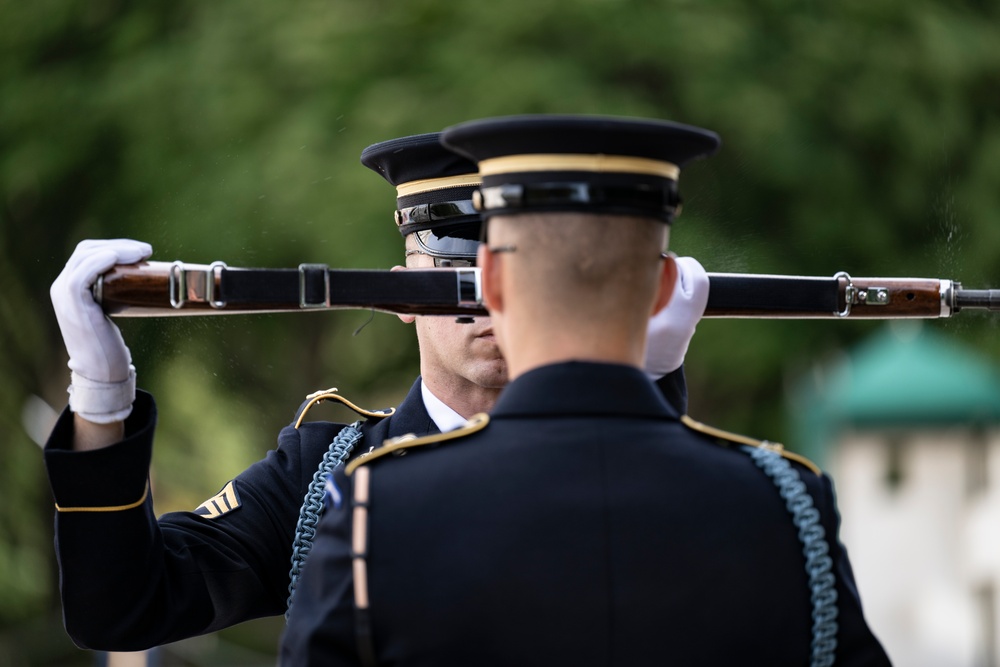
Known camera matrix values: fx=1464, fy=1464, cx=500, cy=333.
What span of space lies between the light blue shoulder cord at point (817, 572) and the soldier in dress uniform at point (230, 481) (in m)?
0.89

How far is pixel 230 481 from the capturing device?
3645mm

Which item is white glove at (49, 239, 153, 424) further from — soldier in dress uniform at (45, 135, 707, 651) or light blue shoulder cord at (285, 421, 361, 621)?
light blue shoulder cord at (285, 421, 361, 621)

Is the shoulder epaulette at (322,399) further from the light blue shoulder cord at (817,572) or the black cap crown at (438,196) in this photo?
the light blue shoulder cord at (817,572)

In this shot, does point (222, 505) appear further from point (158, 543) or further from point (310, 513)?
point (158, 543)

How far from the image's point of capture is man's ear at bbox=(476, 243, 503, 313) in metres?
2.46

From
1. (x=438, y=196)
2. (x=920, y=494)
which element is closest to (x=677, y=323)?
(x=438, y=196)

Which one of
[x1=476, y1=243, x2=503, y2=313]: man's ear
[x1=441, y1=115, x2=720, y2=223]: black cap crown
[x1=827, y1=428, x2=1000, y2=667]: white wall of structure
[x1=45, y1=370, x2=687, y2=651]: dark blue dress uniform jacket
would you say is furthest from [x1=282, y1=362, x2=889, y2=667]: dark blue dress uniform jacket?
[x1=827, y1=428, x2=1000, y2=667]: white wall of structure

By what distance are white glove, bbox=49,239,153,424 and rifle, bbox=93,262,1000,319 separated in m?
0.04

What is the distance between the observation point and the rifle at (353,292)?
301cm

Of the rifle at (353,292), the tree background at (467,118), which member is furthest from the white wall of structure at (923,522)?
the rifle at (353,292)

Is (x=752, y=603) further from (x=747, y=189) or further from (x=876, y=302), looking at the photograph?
(x=747, y=189)

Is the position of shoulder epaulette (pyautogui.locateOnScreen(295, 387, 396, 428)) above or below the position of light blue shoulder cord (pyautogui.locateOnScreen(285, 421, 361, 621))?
above

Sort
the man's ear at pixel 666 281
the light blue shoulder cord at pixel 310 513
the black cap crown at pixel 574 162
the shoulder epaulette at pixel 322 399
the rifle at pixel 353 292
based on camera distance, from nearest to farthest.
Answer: the black cap crown at pixel 574 162, the man's ear at pixel 666 281, the rifle at pixel 353 292, the light blue shoulder cord at pixel 310 513, the shoulder epaulette at pixel 322 399

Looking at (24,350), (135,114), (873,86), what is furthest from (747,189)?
(24,350)
